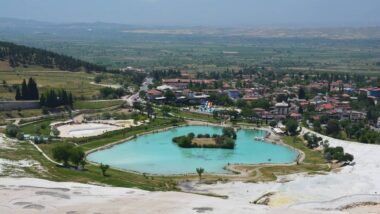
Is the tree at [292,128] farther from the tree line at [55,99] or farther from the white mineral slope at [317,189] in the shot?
the tree line at [55,99]

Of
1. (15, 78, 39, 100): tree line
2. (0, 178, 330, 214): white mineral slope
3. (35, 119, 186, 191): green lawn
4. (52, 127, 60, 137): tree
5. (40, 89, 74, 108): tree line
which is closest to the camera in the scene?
(0, 178, 330, 214): white mineral slope

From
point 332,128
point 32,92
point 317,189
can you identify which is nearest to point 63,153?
point 317,189

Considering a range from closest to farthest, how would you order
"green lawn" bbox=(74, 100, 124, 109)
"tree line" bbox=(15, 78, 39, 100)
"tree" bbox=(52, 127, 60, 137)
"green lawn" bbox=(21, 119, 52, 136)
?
"tree" bbox=(52, 127, 60, 137)
"green lawn" bbox=(21, 119, 52, 136)
"tree line" bbox=(15, 78, 39, 100)
"green lawn" bbox=(74, 100, 124, 109)

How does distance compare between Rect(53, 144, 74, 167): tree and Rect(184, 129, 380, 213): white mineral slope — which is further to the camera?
Rect(53, 144, 74, 167): tree

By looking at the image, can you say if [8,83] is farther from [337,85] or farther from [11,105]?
[337,85]

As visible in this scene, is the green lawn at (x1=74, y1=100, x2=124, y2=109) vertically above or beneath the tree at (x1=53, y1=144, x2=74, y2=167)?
beneath

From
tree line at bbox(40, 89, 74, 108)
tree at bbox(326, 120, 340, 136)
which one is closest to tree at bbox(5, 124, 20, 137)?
tree line at bbox(40, 89, 74, 108)

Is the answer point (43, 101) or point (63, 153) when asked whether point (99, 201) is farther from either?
point (43, 101)

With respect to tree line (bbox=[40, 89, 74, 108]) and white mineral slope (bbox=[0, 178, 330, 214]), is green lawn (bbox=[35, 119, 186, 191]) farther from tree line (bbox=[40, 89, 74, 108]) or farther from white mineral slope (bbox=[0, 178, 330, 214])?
tree line (bbox=[40, 89, 74, 108])
